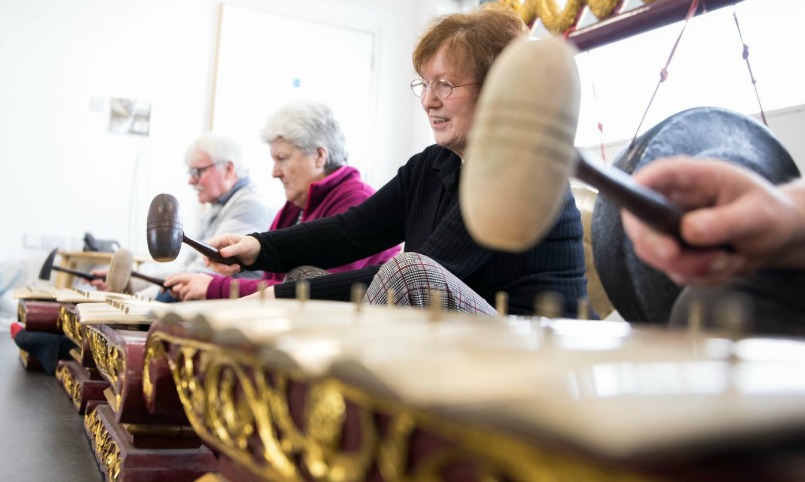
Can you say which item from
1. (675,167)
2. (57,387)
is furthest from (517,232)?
(57,387)

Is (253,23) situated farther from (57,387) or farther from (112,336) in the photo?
(112,336)

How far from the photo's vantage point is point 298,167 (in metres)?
2.30

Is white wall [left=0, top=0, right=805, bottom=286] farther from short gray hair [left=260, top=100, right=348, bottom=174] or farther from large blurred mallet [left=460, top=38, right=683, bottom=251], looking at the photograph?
large blurred mallet [left=460, top=38, right=683, bottom=251]

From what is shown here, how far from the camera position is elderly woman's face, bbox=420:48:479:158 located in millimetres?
1458

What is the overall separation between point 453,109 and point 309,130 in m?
0.93

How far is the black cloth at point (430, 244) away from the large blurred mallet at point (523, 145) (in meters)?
0.83

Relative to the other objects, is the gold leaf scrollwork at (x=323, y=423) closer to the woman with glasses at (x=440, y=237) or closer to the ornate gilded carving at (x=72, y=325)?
the woman with glasses at (x=440, y=237)

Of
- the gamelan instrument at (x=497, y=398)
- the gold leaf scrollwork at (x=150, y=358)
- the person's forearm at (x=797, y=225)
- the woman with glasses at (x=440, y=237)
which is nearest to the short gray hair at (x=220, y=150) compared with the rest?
the woman with glasses at (x=440, y=237)

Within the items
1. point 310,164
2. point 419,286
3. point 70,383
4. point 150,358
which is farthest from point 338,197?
point 150,358

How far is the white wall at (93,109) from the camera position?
14.1 feet

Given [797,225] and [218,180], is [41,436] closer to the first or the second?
[797,225]

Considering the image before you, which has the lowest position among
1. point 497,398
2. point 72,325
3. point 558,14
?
point 72,325

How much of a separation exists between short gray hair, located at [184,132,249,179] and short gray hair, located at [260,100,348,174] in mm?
629

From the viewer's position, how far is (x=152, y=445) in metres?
0.99
